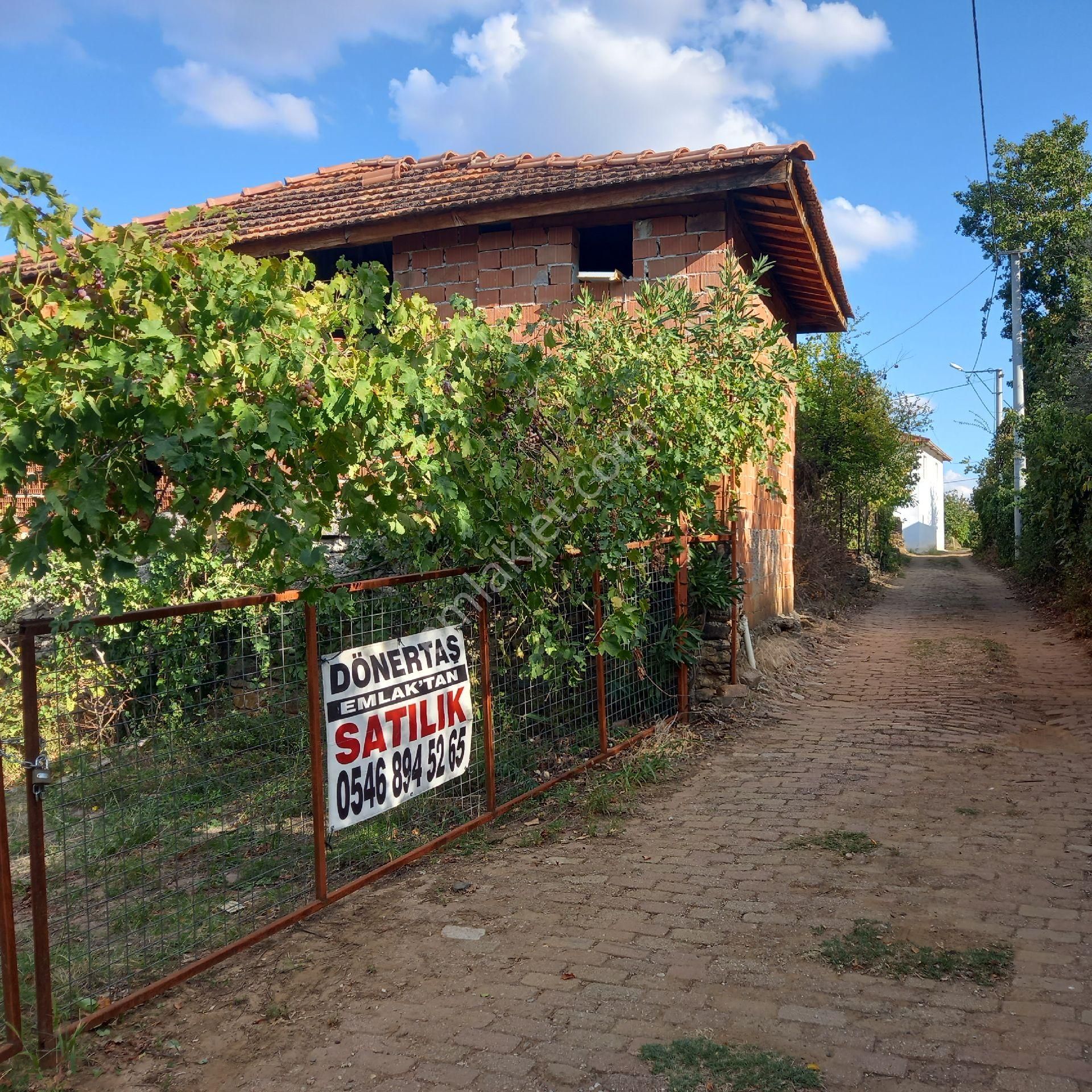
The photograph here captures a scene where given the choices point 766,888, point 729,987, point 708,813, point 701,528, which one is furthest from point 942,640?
point 729,987

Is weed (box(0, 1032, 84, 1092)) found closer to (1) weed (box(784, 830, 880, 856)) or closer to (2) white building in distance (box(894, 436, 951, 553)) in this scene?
(1) weed (box(784, 830, 880, 856))

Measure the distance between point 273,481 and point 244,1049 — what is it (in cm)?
196

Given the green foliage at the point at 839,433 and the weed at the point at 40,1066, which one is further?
the green foliage at the point at 839,433

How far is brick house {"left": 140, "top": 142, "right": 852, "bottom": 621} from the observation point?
9203 mm

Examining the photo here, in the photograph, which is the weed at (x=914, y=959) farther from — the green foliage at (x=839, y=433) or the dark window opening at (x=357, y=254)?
the green foliage at (x=839, y=433)

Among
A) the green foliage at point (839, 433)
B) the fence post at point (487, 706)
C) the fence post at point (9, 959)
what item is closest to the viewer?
the fence post at point (9, 959)

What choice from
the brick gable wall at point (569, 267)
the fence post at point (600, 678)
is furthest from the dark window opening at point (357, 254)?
the fence post at point (600, 678)

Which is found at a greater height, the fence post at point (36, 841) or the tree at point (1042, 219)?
the tree at point (1042, 219)

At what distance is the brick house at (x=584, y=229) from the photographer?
920 cm

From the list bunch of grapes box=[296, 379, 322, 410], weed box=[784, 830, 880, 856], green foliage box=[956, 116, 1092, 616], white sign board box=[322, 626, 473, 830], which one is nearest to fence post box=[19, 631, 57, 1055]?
bunch of grapes box=[296, 379, 322, 410]

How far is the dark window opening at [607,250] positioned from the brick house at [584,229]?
2 cm

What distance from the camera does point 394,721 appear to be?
4621mm

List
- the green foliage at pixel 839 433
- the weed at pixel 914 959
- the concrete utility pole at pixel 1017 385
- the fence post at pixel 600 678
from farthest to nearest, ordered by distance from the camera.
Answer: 1. the concrete utility pole at pixel 1017 385
2. the green foliage at pixel 839 433
3. the fence post at pixel 600 678
4. the weed at pixel 914 959

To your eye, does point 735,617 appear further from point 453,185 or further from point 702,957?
point 453,185
